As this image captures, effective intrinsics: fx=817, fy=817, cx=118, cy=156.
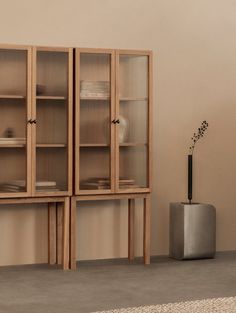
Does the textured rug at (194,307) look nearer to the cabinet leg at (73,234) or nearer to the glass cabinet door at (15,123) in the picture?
the cabinet leg at (73,234)

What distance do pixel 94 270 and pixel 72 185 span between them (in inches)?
25.8

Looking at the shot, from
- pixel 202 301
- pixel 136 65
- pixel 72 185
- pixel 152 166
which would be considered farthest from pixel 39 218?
pixel 202 301

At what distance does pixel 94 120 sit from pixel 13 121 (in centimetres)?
61

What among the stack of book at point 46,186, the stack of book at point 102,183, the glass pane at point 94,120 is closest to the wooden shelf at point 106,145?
the glass pane at point 94,120

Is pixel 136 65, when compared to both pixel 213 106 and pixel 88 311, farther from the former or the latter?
pixel 88 311

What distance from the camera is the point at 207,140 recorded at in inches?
268

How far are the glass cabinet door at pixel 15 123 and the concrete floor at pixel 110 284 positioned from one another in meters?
0.67

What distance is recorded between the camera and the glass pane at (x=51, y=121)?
232 inches

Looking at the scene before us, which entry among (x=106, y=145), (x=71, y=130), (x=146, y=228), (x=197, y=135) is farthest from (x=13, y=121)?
(x=197, y=135)

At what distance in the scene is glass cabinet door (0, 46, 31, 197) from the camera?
5.83 m

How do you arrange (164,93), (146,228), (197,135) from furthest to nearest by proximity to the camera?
(197,135) → (164,93) → (146,228)

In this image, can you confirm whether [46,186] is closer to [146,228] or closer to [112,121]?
[112,121]

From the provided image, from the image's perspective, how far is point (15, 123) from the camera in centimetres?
586

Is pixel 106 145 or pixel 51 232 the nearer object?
pixel 106 145
